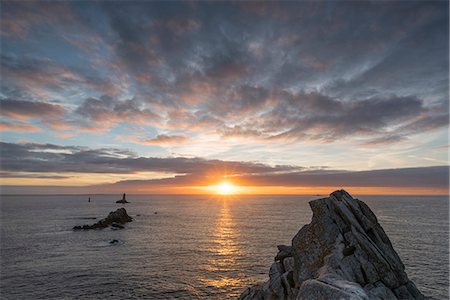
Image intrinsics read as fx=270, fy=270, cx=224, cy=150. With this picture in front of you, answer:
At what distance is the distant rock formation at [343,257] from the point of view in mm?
23891

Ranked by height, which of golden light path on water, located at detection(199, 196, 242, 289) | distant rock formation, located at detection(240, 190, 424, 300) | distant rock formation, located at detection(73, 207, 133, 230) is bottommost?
distant rock formation, located at detection(73, 207, 133, 230)

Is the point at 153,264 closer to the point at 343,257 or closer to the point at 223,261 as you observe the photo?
the point at 223,261

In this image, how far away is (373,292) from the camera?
23.0m

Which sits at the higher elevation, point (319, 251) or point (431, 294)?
point (319, 251)

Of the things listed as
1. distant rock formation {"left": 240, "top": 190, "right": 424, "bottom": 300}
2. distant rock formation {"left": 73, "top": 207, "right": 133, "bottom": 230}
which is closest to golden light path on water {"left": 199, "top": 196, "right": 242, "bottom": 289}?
distant rock formation {"left": 240, "top": 190, "right": 424, "bottom": 300}

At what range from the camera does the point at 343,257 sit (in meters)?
24.4

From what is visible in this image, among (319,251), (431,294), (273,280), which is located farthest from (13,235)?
(431,294)

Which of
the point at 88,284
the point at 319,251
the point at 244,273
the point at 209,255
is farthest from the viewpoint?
the point at 209,255

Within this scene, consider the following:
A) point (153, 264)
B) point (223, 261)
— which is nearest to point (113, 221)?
point (153, 264)

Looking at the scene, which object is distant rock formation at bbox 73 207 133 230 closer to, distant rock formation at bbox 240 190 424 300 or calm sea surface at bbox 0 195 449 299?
calm sea surface at bbox 0 195 449 299

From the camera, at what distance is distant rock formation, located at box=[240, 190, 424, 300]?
78.4ft

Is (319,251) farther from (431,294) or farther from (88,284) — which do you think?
(88,284)

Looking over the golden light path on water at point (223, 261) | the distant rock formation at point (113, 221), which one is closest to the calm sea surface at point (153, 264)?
the golden light path on water at point (223, 261)

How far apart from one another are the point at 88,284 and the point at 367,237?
4313 centimetres
